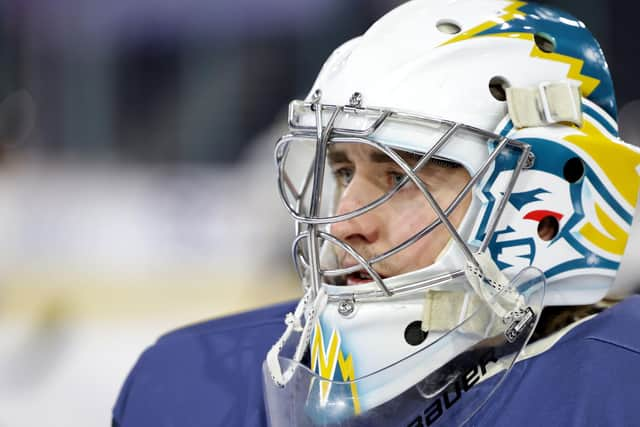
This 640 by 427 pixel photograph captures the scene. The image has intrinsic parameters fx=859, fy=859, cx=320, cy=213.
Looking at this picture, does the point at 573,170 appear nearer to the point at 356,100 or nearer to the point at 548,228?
the point at 548,228

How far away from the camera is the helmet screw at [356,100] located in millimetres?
1142

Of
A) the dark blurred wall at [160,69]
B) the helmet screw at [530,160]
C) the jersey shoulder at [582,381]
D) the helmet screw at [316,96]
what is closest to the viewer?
the jersey shoulder at [582,381]

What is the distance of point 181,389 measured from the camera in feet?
4.54

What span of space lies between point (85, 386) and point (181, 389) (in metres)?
1.48

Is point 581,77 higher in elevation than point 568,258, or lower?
higher

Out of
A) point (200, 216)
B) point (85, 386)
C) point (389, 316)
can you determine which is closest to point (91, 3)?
point (200, 216)

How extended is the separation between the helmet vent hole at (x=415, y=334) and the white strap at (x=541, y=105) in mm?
294

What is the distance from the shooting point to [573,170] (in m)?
1.16

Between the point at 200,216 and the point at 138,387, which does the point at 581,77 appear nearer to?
the point at 138,387

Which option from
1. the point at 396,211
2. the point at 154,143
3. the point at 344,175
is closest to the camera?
the point at 396,211

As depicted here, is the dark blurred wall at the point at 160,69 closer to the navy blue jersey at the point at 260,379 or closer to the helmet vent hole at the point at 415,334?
the navy blue jersey at the point at 260,379

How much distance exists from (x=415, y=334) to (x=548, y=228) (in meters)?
0.23

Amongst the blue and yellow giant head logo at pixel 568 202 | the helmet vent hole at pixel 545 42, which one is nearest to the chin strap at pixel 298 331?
the blue and yellow giant head logo at pixel 568 202

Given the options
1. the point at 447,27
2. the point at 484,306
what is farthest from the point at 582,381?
the point at 447,27
